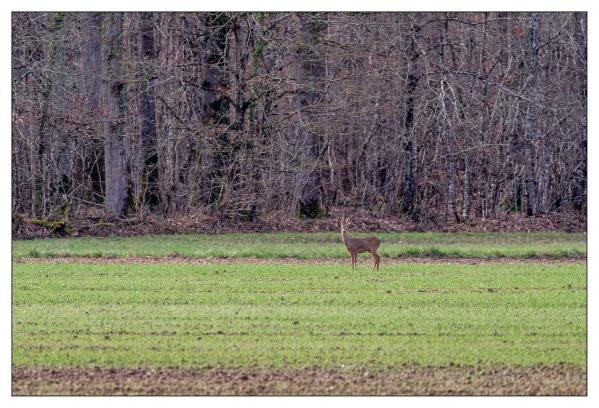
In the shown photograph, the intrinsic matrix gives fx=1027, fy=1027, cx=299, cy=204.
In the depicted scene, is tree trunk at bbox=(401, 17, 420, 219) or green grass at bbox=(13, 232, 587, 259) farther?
tree trunk at bbox=(401, 17, 420, 219)

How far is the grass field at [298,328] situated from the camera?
36.8ft

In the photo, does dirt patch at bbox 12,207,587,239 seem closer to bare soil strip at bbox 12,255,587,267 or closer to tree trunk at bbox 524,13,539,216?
tree trunk at bbox 524,13,539,216

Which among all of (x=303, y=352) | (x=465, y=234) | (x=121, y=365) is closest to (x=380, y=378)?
Answer: (x=303, y=352)

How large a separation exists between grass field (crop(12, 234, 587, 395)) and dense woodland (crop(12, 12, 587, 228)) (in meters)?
10.6

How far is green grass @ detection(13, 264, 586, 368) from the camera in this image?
12.4 meters

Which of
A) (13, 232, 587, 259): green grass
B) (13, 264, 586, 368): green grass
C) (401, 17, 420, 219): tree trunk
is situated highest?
(401, 17, 420, 219): tree trunk

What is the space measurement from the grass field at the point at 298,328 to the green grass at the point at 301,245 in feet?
7.03

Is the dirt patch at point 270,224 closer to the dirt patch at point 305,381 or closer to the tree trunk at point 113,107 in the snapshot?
the tree trunk at point 113,107

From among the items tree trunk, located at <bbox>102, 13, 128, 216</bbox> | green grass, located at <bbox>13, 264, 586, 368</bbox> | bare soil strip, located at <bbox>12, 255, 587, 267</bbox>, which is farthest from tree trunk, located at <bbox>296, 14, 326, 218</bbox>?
green grass, located at <bbox>13, 264, 586, 368</bbox>

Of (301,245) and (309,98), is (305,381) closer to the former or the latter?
(301,245)

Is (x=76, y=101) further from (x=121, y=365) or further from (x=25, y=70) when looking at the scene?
(x=121, y=365)

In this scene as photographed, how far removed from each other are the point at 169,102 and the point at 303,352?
80.0 ft

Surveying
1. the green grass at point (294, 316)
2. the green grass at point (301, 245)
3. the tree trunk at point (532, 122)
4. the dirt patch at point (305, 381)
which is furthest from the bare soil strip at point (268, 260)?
the dirt patch at point (305, 381)

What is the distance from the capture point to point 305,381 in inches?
438
